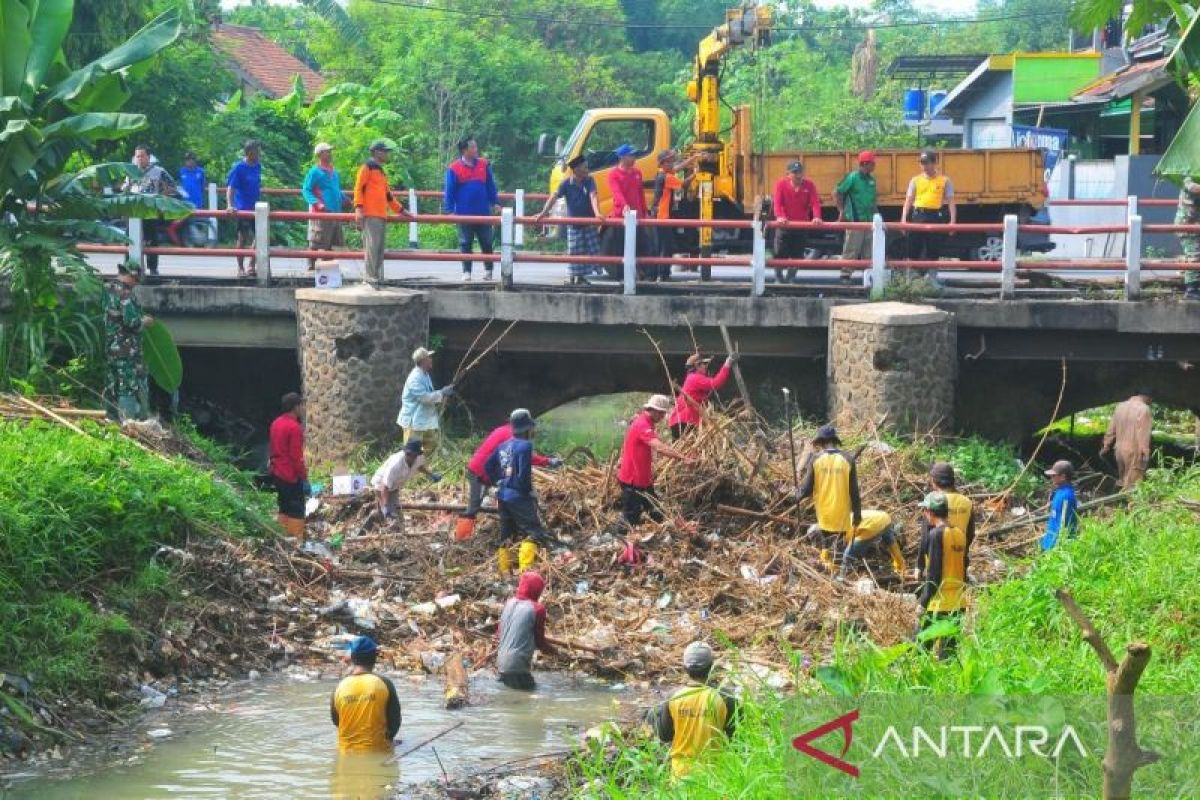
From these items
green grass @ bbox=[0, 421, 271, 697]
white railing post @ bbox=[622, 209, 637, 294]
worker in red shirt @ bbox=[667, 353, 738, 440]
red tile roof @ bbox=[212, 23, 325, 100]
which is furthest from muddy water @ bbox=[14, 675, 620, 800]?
red tile roof @ bbox=[212, 23, 325, 100]

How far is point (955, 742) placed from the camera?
776cm

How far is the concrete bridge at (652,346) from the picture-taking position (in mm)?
18234

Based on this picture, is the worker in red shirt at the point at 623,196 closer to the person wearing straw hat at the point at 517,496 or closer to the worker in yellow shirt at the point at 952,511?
the person wearing straw hat at the point at 517,496

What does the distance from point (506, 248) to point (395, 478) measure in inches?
161

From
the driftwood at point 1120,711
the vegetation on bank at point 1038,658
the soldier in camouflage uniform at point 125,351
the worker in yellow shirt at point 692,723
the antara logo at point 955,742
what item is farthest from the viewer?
the soldier in camouflage uniform at point 125,351

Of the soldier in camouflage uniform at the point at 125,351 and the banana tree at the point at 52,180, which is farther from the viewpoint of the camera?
the soldier in camouflage uniform at the point at 125,351

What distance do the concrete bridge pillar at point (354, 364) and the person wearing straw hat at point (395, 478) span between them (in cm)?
245

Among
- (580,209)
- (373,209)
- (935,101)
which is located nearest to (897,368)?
(580,209)

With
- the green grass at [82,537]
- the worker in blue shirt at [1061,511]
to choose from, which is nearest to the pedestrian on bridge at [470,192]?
the green grass at [82,537]

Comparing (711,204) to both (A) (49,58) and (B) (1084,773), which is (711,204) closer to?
(A) (49,58)

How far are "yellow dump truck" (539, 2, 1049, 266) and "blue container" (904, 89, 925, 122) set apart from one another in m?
16.6

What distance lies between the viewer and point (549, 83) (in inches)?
1766

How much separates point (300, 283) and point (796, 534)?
694cm

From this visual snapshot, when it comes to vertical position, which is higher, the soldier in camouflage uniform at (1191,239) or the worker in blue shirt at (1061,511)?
the soldier in camouflage uniform at (1191,239)
